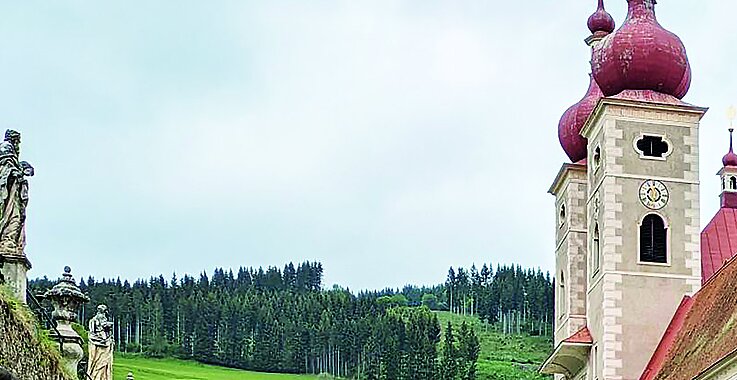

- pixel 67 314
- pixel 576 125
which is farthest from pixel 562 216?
pixel 67 314

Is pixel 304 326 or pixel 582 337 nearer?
pixel 582 337

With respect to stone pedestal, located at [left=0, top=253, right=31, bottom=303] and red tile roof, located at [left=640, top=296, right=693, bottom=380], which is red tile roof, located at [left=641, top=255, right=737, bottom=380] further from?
stone pedestal, located at [left=0, top=253, right=31, bottom=303]

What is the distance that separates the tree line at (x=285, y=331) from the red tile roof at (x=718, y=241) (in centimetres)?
9476

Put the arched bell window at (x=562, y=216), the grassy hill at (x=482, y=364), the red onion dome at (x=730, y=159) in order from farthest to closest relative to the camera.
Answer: the grassy hill at (x=482, y=364) → the red onion dome at (x=730, y=159) → the arched bell window at (x=562, y=216)

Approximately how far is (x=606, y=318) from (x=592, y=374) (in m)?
2.08

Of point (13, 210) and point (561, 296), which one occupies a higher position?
point (13, 210)

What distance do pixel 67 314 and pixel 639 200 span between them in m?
21.9

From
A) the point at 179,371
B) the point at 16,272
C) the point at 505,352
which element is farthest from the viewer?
the point at 505,352

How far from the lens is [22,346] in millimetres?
14500

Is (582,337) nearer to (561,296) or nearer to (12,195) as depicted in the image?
(561,296)

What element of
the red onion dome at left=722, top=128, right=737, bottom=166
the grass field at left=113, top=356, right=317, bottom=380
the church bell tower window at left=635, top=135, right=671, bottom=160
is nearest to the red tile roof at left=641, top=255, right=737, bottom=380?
the church bell tower window at left=635, top=135, right=671, bottom=160

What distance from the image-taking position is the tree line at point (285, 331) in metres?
144

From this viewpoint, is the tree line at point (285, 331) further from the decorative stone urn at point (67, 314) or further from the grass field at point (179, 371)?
the decorative stone urn at point (67, 314)

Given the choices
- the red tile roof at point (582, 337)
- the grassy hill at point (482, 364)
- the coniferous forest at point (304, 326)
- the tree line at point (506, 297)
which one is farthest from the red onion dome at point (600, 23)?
the tree line at point (506, 297)
